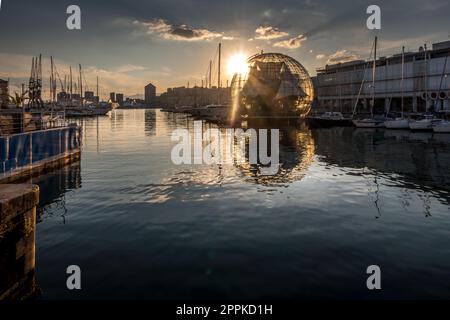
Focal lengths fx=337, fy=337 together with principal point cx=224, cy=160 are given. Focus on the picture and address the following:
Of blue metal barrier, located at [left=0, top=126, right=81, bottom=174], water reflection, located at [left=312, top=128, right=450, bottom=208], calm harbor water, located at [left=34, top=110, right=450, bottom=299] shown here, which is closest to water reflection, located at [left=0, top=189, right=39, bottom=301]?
calm harbor water, located at [left=34, top=110, right=450, bottom=299]

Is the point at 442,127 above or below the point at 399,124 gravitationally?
below

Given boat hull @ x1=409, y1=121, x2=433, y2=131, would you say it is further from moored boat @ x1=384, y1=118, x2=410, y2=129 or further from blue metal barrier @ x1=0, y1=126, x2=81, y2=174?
blue metal barrier @ x1=0, y1=126, x2=81, y2=174

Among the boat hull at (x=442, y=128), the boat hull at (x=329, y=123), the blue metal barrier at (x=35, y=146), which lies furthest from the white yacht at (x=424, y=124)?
the blue metal barrier at (x=35, y=146)

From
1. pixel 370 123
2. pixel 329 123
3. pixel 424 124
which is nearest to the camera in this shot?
pixel 424 124

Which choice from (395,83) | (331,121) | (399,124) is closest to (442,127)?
(399,124)

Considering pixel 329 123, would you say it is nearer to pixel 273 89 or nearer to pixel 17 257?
pixel 273 89

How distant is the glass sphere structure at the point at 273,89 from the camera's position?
327ft

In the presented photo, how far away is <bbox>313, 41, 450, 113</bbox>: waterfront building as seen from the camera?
305ft

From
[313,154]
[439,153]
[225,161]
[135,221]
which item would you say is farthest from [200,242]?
[439,153]

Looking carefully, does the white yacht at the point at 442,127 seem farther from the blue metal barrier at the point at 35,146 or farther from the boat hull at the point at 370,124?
the blue metal barrier at the point at 35,146

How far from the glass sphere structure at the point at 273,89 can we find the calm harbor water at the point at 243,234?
77.2m

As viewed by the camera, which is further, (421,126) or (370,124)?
(370,124)

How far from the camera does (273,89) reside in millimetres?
100125

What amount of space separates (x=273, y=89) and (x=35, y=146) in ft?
273
